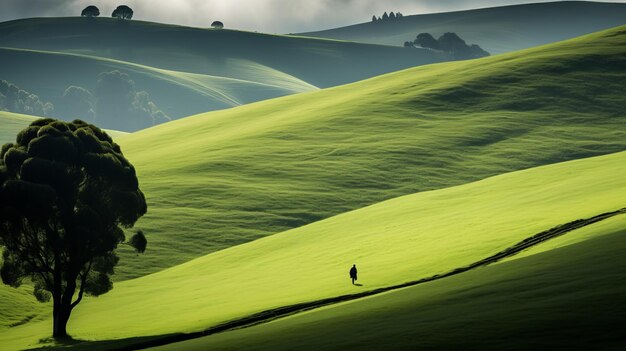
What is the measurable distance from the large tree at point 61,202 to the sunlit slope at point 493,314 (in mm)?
11544

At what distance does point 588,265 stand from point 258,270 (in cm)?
2638

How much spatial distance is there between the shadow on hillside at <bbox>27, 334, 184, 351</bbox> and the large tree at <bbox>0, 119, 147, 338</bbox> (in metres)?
3.47

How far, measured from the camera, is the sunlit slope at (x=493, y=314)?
896 inches

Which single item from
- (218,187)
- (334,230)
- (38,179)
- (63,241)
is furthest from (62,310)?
(218,187)

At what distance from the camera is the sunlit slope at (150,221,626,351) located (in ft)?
74.6

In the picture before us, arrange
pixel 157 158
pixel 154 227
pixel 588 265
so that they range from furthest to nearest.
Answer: pixel 157 158 → pixel 154 227 → pixel 588 265

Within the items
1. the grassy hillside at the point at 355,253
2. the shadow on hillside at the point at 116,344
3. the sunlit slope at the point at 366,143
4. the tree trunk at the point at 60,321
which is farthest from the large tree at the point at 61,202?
the sunlit slope at the point at 366,143

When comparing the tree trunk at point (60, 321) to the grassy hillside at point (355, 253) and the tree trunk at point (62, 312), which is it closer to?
the tree trunk at point (62, 312)

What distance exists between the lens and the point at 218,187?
80.4m

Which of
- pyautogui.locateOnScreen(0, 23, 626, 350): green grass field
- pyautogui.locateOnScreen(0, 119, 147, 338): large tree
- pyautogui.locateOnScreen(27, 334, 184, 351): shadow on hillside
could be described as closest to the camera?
pyautogui.locateOnScreen(0, 23, 626, 350): green grass field

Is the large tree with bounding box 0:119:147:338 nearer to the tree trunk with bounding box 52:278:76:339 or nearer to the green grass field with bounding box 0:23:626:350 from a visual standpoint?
the tree trunk with bounding box 52:278:76:339

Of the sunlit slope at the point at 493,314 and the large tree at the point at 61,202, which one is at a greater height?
the large tree at the point at 61,202

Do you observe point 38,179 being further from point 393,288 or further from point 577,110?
Result: point 577,110

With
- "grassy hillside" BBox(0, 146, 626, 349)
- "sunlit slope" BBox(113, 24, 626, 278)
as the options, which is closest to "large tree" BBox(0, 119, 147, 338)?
"grassy hillside" BBox(0, 146, 626, 349)
